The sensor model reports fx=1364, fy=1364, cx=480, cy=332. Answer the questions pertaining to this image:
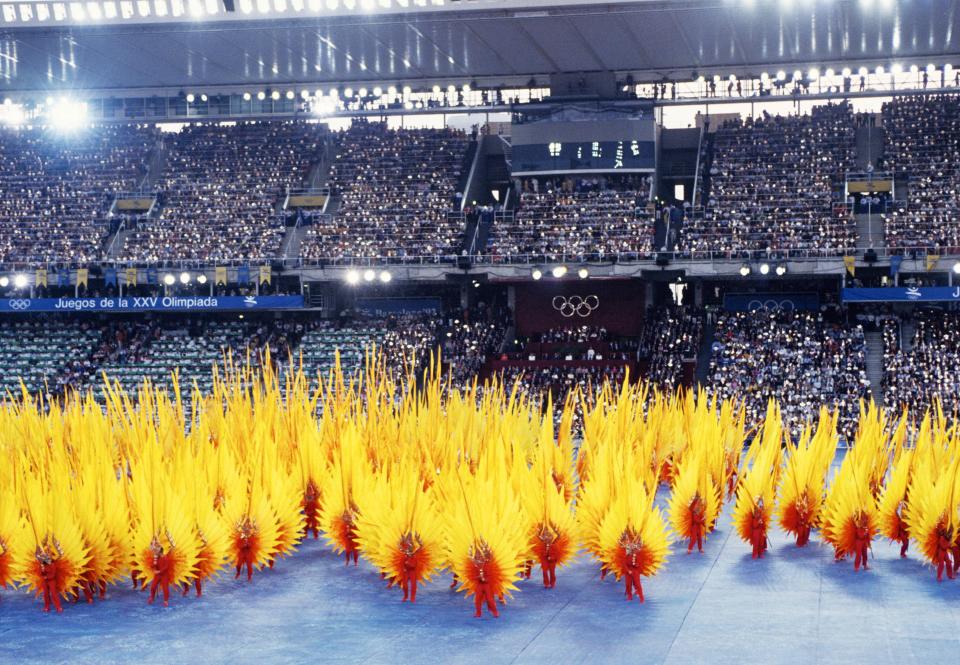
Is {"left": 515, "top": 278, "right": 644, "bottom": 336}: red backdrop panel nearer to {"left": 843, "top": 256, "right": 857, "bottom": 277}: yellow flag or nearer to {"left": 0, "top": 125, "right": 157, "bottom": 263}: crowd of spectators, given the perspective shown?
{"left": 843, "top": 256, "right": 857, "bottom": 277}: yellow flag

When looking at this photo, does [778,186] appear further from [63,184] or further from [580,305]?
[63,184]

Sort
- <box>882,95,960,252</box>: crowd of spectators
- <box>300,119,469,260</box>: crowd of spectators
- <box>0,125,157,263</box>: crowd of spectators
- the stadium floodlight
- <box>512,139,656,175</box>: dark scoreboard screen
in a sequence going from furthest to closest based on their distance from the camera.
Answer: the stadium floodlight → <box>0,125,157,263</box>: crowd of spectators → <box>512,139,656,175</box>: dark scoreboard screen → <box>300,119,469,260</box>: crowd of spectators → <box>882,95,960,252</box>: crowd of spectators

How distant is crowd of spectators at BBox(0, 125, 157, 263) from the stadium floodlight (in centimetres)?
53

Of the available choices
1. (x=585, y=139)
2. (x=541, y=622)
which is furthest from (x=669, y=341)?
(x=541, y=622)

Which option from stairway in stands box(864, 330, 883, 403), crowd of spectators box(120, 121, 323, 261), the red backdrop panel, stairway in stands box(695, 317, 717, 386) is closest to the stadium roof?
crowd of spectators box(120, 121, 323, 261)

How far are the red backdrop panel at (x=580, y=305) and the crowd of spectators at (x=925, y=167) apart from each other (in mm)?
10664

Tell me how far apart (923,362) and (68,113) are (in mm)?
42652

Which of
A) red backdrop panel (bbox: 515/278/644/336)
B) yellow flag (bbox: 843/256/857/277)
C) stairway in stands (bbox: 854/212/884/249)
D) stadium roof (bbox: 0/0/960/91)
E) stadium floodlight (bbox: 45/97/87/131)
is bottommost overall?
red backdrop panel (bbox: 515/278/644/336)

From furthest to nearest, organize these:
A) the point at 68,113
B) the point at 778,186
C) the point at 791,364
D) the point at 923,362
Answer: the point at 68,113, the point at 778,186, the point at 791,364, the point at 923,362

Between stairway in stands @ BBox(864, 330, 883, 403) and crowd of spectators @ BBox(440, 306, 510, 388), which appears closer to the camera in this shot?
stairway in stands @ BBox(864, 330, 883, 403)

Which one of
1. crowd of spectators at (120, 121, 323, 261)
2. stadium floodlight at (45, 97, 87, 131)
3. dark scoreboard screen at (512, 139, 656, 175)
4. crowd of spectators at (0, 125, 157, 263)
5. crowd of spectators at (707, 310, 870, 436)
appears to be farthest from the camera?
stadium floodlight at (45, 97, 87, 131)

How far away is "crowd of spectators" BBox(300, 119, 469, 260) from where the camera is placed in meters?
56.3

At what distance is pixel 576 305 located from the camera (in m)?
57.3

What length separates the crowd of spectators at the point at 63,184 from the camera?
59.4 metres
